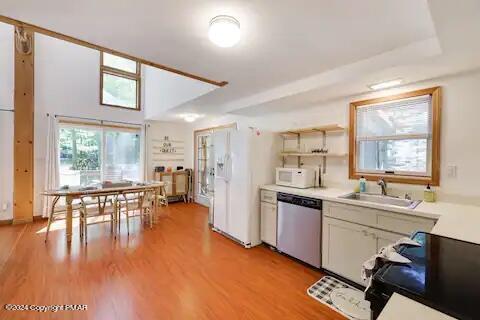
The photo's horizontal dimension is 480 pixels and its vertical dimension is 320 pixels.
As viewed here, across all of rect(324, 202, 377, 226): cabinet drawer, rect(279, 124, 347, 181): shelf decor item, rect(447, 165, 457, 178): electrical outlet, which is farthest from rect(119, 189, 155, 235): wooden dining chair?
rect(447, 165, 457, 178): electrical outlet

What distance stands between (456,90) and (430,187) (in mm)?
1013

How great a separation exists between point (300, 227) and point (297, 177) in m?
0.69

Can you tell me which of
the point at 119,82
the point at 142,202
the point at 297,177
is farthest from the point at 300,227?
the point at 119,82

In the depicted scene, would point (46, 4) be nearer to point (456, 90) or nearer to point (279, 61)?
point (279, 61)

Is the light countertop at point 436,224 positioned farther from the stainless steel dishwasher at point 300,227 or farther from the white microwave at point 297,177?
the white microwave at point 297,177

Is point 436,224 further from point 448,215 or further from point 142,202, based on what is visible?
point 142,202

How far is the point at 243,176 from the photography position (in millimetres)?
3400

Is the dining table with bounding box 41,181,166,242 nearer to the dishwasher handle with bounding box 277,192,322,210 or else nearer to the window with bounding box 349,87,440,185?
the dishwasher handle with bounding box 277,192,322,210

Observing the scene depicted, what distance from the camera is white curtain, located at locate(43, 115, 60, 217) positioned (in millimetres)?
4568

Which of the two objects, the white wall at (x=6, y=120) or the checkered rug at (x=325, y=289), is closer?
the checkered rug at (x=325, y=289)

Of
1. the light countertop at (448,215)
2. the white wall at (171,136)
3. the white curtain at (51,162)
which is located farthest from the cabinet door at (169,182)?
the light countertop at (448,215)

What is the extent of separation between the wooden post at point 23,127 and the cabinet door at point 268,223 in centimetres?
462

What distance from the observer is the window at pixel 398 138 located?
7.91ft

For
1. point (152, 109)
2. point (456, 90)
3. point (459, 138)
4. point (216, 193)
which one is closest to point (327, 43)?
point (456, 90)
